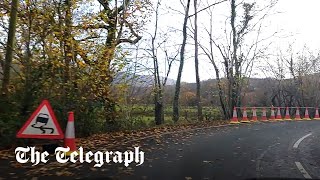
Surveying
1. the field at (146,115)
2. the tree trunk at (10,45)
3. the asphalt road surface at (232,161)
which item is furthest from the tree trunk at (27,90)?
the field at (146,115)

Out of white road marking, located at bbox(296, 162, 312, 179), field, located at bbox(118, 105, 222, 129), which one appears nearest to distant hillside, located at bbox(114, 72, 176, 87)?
field, located at bbox(118, 105, 222, 129)

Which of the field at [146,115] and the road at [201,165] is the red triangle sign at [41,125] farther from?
the field at [146,115]

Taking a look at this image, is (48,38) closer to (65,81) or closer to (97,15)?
(65,81)

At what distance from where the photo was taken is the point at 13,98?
34.6 ft

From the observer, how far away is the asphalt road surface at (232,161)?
7.41 metres

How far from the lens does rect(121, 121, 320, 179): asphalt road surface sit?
24.3ft

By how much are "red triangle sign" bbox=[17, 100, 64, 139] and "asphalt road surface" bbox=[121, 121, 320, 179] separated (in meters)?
2.09

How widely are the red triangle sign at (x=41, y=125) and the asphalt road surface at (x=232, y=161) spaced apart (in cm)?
209

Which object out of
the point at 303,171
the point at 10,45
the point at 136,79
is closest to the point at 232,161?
the point at 303,171

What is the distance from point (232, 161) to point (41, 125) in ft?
14.5

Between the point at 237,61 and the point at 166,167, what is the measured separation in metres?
23.5

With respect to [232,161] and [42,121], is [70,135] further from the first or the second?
[232,161]

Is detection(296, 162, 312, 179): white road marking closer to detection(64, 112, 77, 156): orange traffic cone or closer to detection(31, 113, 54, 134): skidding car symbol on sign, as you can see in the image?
detection(64, 112, 77, 156): orange traffic cone

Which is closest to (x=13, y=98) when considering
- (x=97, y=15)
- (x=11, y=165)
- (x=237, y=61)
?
(x=11, y=165)
